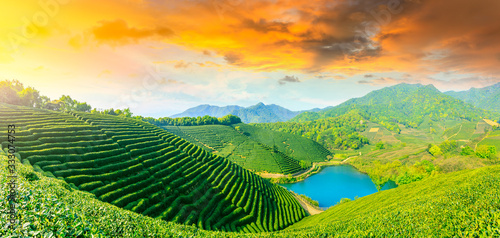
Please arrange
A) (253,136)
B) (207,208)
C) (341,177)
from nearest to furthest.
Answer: (207,208)
(341,177)
(253,136)

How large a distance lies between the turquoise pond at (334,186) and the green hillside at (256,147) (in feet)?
35.5

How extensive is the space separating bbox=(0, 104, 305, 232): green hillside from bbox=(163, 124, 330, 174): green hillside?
161 ft

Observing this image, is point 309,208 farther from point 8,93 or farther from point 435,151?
point 435,151

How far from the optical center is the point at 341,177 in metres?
107

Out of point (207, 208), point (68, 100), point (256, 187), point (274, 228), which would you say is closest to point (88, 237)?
point (207, 208)

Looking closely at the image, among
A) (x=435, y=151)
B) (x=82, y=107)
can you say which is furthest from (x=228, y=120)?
(x=435, y=151)

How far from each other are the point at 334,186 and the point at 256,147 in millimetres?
47337

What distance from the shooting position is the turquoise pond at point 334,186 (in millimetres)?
79750

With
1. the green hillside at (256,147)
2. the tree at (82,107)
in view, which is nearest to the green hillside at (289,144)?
the green hillside at (256,147)

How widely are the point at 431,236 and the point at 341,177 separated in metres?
108

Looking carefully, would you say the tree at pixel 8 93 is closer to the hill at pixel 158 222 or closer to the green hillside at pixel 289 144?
the hill at pixel 158 222

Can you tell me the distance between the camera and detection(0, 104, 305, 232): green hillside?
82.4 feet

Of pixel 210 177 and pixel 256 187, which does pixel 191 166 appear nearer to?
pixel 210 177

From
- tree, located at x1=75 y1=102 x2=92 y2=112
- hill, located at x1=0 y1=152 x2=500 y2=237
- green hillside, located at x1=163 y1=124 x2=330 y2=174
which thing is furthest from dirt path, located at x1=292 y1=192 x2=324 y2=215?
tree, located at x1=75 y1=102 x2=92 y2=112
